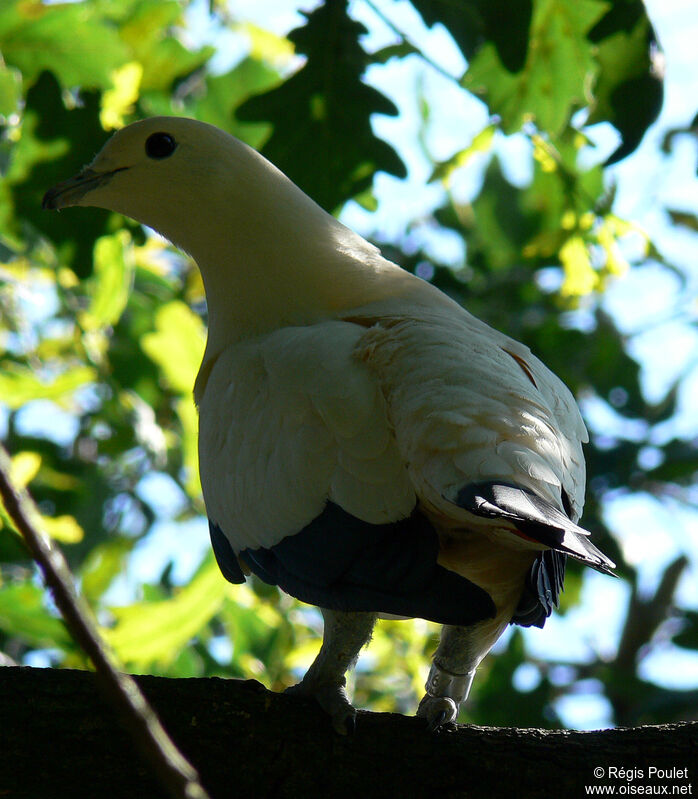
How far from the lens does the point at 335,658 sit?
3.26 metres

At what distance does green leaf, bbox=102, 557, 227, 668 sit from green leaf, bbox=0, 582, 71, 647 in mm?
307

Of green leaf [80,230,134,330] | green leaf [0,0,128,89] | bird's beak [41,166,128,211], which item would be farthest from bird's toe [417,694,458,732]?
green leaf [0,0,128,89]

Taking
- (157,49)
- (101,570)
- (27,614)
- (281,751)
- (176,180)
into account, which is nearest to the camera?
(281,751)

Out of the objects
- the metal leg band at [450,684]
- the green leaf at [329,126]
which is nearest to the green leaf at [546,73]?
the green leaf at [329,126]

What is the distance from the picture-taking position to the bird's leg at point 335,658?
3.11 m

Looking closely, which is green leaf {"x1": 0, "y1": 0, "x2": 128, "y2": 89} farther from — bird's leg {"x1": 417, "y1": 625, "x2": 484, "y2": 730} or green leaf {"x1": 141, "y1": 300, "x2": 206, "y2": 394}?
bird's leg {"x1": 417, "y1": 625, "x2": 484, "y2": 730}

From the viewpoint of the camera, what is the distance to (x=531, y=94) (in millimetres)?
4621

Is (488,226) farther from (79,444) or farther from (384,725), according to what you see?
(384,725)

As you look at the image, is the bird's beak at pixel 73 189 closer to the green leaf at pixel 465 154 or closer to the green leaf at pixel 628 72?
the green leaf at pixel 465 154

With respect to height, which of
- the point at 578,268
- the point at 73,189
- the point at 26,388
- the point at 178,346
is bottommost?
the point at 26,388

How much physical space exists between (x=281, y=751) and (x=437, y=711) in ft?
1.86

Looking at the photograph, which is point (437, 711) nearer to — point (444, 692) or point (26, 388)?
point (444, 692)

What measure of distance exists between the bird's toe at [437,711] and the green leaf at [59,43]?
3350mm

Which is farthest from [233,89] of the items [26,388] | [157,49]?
[26,388]
